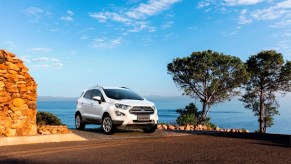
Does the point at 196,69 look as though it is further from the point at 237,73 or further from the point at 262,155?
the point at 262,155

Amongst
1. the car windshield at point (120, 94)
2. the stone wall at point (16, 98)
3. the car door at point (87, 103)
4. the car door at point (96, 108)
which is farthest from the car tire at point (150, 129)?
the stone wall at point (16, 98)

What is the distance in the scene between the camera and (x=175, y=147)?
39.9ft

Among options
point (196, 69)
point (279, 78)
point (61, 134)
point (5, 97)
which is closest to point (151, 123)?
point (61, 134)

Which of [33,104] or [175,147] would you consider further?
[33,104]

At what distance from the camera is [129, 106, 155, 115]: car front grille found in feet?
51.2

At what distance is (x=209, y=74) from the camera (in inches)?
1452

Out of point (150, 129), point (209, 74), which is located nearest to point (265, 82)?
point (209, 74)

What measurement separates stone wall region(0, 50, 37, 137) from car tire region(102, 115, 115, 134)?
120 inches

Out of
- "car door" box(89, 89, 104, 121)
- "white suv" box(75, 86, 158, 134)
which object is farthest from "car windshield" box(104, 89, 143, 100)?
"car door" box(89, 89, 104, 121)

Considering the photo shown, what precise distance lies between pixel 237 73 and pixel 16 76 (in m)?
27.3

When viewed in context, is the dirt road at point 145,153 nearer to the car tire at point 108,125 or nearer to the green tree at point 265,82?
the car tire at point 108,125

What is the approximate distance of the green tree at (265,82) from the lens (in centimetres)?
3878

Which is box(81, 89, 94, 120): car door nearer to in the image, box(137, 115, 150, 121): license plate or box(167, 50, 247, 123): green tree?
box(137, 115, 150, 121): license plate

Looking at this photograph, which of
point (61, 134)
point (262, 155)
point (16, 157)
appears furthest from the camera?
point (61, 134)
